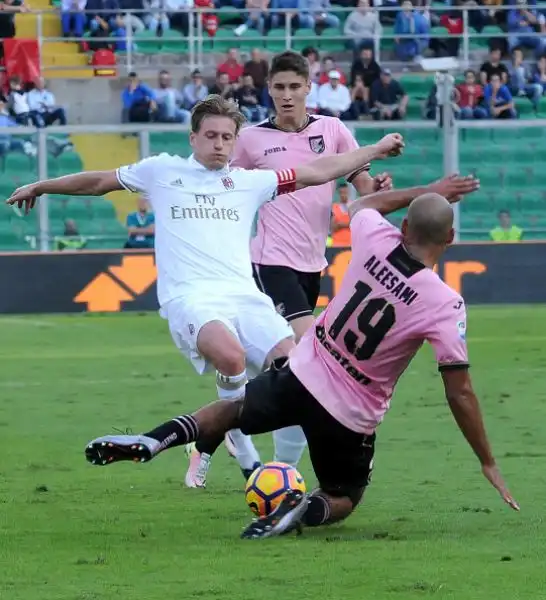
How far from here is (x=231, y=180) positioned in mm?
8203

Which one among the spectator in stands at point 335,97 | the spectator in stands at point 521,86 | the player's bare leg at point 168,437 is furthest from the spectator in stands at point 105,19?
the player's bare leg at point 168,437

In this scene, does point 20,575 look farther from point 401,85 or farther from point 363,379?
point 401,85

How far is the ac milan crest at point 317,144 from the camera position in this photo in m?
9.34

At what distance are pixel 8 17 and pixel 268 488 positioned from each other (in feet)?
69.5

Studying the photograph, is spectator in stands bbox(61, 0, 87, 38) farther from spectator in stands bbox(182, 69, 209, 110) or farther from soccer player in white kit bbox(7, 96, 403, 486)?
soccer player in white kit bbox(7, 96, 403, 486)

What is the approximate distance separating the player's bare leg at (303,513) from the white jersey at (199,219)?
1.32m

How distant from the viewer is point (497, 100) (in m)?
26.3

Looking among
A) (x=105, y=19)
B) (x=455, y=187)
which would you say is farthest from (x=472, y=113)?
(x=455, y=187)

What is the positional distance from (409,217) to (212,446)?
160cm

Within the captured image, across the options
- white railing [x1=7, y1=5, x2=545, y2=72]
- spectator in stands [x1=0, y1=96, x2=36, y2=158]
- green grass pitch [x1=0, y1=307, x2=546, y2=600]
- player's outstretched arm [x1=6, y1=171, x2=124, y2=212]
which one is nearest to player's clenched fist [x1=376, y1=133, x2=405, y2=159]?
player's outstretched arm [x1=6, y1=171, x2=124, y2=212]

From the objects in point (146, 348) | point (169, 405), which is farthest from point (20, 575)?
point (146, 348)

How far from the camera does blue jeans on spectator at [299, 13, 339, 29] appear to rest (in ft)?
92.9

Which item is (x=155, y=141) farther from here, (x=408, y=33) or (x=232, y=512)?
(x=232, y=512)

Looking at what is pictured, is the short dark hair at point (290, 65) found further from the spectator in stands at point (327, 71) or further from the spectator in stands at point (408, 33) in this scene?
the spectator in stands at point (408, 33)
